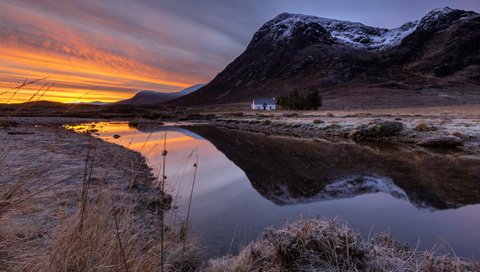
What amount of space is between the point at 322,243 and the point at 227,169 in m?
12.5

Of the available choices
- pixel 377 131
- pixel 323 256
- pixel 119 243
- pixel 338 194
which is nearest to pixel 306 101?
pixel 377 131

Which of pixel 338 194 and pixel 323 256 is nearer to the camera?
pixel 323 256

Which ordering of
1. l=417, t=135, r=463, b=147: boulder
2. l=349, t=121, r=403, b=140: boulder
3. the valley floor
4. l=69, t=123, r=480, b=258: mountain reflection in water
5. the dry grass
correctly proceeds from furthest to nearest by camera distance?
l=349, t=121, r=403, b=140: boulder < l=417, t=135, r=463, b=147: boulder < l=69, t=123, r=480, b=258: mountain reflection in water < the dry grass < the valley floor

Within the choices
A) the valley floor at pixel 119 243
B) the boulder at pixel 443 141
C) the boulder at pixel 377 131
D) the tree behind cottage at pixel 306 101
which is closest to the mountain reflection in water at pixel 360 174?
the boulder at pixel 443 141

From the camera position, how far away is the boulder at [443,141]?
22172mm

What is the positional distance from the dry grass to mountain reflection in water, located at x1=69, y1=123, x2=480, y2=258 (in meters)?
0.74

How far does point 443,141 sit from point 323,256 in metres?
22.3

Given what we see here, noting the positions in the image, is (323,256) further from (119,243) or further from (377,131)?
(377,131)

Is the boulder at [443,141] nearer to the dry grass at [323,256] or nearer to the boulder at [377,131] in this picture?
the boulder at [377,131]

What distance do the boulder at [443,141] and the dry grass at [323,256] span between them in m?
20.7

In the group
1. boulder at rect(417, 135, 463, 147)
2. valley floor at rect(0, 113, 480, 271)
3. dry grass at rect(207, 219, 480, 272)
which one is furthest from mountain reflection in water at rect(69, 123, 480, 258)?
boulder at rect(417, 135, 463, 147)

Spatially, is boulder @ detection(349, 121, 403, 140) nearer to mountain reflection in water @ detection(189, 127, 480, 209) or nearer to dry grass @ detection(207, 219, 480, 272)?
mountain reflection in water @ detection(189, 127, 480, 209)

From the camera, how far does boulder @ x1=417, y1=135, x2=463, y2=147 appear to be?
873 inches

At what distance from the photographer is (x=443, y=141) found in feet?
74.3
